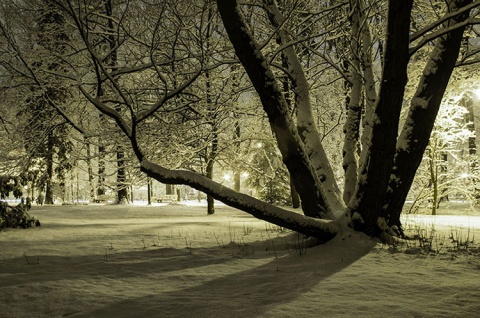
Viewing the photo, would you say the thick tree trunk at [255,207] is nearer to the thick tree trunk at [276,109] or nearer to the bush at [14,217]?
the thick tree trunk at [276,109]

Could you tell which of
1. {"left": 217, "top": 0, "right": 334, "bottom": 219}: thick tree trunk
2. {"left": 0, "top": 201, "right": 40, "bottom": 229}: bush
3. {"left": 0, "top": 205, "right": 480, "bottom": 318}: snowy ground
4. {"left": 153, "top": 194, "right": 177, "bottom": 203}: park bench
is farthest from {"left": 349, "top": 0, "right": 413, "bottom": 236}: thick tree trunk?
{"left": 153, "top": 194, "right": 177, "bottom": 203}: park bench

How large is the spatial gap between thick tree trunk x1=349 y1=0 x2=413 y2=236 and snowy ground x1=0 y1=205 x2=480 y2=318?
0.40 meters

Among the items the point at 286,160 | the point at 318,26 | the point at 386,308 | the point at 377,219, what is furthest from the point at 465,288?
the point at 318,26

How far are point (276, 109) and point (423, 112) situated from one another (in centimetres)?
225

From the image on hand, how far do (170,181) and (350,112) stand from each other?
3.94 m

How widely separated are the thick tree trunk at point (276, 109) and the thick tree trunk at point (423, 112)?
3.65 feet

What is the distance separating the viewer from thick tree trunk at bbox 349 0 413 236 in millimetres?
4234

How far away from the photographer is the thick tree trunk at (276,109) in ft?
15.8

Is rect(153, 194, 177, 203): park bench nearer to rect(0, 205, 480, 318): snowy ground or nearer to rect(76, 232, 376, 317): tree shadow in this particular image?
rect(0, 205, 480, 318): snowy ground

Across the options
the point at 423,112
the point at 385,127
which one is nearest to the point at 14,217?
the point at 385,127

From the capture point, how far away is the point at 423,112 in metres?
5.31

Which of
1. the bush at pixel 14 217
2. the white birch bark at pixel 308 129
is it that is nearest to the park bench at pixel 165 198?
the bush at pixel 14 217

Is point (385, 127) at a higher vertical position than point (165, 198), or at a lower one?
higher

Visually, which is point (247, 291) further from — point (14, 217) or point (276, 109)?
point (14, 217)
